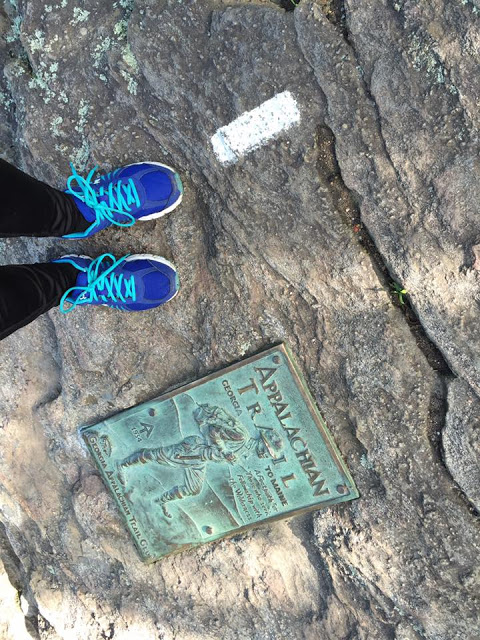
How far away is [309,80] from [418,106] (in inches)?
15.9

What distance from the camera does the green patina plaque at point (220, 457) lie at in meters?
2.20

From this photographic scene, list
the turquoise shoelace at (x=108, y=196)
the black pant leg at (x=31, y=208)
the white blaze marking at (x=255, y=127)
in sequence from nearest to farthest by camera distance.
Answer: the black pant leg at (x=31, y=208) → the white blaze marking at (x=255, y=127) → the turquoise shoelace at (x=108, y=196)

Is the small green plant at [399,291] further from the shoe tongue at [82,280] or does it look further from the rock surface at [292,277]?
the shoe tongue at [82,280]

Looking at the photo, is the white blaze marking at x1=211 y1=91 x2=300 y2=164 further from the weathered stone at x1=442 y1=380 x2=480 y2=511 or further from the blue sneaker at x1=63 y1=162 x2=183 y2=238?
the weathered stone at x1=442 y1=380 x2=480 y2=511

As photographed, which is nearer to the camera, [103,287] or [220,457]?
[103,287]

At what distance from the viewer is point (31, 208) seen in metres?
1.89

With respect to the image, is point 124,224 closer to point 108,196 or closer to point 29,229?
point 108,196

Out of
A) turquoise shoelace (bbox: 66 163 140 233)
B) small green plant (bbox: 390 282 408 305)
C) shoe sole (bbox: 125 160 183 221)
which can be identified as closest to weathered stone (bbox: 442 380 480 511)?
small green plant (bbox: 390 282 408 305)

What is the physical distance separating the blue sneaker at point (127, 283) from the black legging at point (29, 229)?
3.5 inches

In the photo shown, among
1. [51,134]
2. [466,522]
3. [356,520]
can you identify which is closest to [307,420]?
[356,520]

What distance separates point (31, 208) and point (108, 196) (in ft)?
1.11

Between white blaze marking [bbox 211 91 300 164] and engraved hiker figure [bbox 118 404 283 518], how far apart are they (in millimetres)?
1080

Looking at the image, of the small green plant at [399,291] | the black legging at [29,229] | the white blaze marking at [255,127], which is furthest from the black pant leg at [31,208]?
the small green plant at [399,291]

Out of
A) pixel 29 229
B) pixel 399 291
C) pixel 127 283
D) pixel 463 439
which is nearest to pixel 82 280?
pixel 127 283
